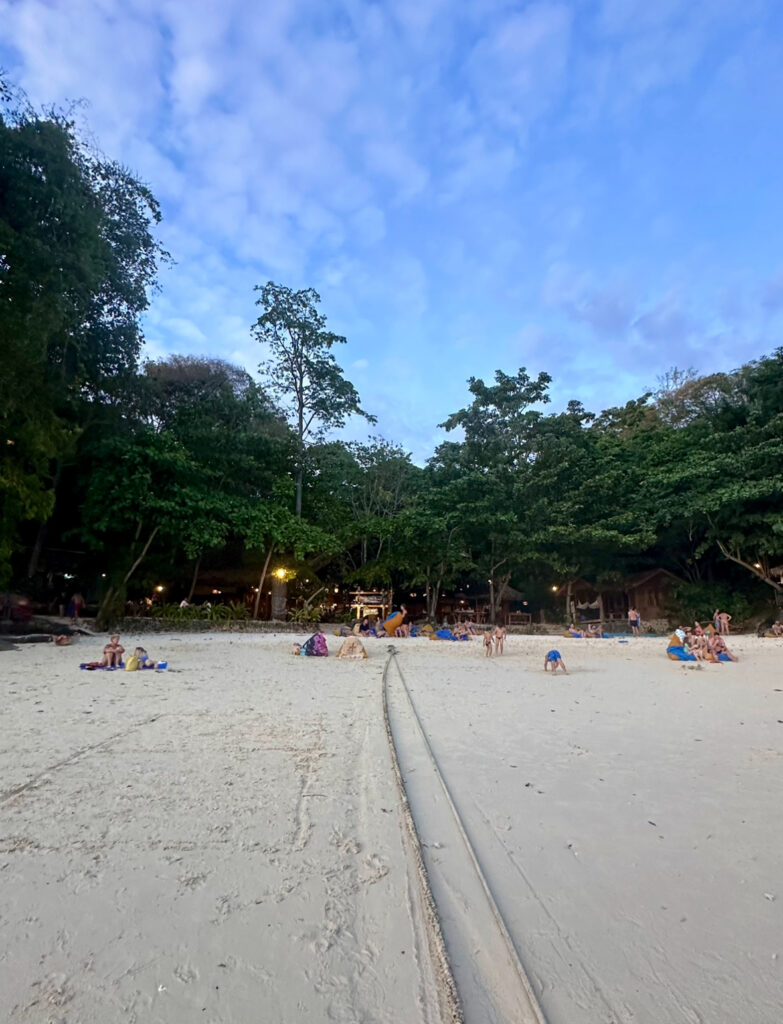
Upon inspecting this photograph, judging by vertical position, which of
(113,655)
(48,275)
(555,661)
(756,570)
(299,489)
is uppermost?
(48,275)

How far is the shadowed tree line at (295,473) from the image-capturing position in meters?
15.7

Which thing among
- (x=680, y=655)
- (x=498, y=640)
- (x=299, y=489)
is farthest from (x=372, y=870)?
(x=299, y=489)

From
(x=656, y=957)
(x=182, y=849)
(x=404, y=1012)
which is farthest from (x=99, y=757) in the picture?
(x=656, y=957)

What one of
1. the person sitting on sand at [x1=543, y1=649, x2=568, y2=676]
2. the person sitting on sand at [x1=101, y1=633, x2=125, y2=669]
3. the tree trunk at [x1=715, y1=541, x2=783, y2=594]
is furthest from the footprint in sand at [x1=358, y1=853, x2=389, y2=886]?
the tree trunk at [x1=715, y1=541, x2=783, y2=594]

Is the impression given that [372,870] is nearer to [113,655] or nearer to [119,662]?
[113,655]

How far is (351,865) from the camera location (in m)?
2.62

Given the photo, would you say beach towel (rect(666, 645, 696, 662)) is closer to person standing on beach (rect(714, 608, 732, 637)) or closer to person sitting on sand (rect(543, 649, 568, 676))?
person sitting on sand (rect(543, 649, 568, 676))

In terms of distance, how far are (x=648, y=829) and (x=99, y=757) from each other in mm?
4234

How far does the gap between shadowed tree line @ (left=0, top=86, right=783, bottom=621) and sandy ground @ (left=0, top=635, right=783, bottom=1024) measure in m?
13.5

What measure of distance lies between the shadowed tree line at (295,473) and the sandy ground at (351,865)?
13.5 m

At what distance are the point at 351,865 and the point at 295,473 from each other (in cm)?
2391

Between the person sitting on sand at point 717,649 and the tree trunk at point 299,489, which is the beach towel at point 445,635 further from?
the person sitting on sand at point 717,649

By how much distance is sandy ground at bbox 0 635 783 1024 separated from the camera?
174 centimetres

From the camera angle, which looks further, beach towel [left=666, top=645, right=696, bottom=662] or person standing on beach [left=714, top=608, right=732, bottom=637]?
person standing on beach [left=714, top=608, right=732, bottom=637]
